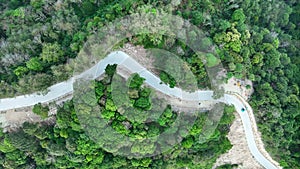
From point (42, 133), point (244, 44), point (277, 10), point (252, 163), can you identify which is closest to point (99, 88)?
point (42, 133)

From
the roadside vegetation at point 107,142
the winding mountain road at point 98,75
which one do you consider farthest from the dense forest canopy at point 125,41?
the winding mountain road at point 98,75

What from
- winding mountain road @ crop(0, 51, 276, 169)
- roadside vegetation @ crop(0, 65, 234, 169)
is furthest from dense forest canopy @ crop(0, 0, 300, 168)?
winding mountain road @ crop(0, 51, 276, 169)

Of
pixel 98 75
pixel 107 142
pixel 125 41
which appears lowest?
pixel 107 142

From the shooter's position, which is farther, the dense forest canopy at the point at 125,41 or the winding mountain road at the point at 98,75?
the dense forest canopy at the point at 125,41

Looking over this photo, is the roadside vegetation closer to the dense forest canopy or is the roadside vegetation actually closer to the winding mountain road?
the dense forest canopy

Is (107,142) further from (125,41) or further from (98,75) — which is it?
(125,41)

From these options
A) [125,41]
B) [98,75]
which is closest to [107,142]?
[98,75]

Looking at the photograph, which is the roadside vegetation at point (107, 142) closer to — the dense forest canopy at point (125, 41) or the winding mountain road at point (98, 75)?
the dense forest canopy at point (125, 41)

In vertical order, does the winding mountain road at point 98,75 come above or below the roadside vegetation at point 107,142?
above
